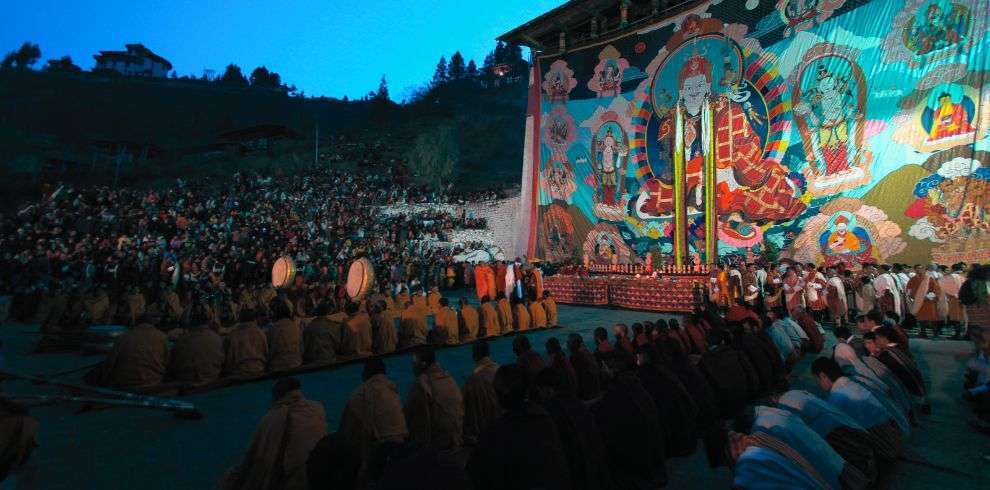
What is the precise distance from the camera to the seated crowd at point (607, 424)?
2441 millimetres

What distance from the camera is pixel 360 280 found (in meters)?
11.1

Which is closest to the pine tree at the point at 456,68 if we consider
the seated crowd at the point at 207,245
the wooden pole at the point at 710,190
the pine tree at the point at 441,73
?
the pine tree at the point at 441,73

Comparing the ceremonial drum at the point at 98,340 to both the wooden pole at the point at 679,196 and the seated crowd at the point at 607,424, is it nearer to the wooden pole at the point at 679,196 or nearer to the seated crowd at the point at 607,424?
the seated crowd at the point at 607,424

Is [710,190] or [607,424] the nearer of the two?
[607,424]

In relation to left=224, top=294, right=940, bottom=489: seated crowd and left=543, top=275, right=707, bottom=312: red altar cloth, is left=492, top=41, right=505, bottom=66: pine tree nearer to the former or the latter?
left=543, top=275, right=707, bottom=312: red altar cloth

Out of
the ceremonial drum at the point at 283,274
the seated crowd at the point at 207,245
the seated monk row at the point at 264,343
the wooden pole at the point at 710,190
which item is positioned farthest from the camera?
the wooden pole at the point at 710,190

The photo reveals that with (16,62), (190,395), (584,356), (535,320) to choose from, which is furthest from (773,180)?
(16,62)

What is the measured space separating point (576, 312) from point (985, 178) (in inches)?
412

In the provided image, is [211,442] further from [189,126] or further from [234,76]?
[234,76]

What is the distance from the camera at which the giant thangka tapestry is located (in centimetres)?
1254

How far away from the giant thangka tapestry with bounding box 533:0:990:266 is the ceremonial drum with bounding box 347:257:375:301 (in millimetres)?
11841

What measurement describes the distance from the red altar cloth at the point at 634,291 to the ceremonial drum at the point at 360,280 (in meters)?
8.43

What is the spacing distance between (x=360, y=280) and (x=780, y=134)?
A: 45.1 feet

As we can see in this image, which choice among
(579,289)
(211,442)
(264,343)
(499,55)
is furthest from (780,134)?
(499,55)
